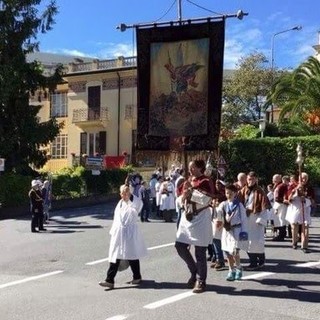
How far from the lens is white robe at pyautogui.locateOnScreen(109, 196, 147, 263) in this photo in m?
9.72

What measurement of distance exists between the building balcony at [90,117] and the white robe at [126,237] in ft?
125

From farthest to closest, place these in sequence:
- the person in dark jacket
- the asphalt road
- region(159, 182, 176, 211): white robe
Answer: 1. region(159, 182, 176, 211): white robe
2. the person in dark jacket
3. the asphalt road

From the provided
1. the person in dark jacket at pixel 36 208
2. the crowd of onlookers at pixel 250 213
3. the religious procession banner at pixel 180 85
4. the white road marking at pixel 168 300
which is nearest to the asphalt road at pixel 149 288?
the white road marking at pixel 168 300

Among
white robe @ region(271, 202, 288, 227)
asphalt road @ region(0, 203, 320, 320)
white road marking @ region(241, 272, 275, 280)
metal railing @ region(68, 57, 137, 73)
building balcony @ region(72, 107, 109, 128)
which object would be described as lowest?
asphalt road @ region(0, 203, 320, 320)

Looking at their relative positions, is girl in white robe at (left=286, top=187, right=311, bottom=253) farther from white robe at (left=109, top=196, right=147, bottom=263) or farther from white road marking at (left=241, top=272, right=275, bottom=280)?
white robe at (left=109, top=196, right=147, bottom=263)

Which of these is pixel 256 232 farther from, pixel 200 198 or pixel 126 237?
pixel 126 237

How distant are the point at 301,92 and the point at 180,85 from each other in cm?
2129

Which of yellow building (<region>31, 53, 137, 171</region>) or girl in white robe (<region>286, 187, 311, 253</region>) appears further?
yellow building (<region>31, 53, 137, 171</region>)

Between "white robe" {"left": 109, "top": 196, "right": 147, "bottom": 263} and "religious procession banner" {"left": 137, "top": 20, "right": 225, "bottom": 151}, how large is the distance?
77.2 inches

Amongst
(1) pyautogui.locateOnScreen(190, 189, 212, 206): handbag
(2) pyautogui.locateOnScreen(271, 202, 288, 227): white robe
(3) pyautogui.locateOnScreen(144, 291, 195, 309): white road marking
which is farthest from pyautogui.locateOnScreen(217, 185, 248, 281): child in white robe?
(2) pyautogui.locateOnScreen(271, 202, 288, 227): white robe

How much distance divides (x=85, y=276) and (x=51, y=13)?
2103 centimetres

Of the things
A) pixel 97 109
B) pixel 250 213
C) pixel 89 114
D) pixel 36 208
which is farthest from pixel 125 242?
pixel 89 114

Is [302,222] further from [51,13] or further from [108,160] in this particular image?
[108,160]

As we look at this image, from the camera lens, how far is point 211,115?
1120cm
